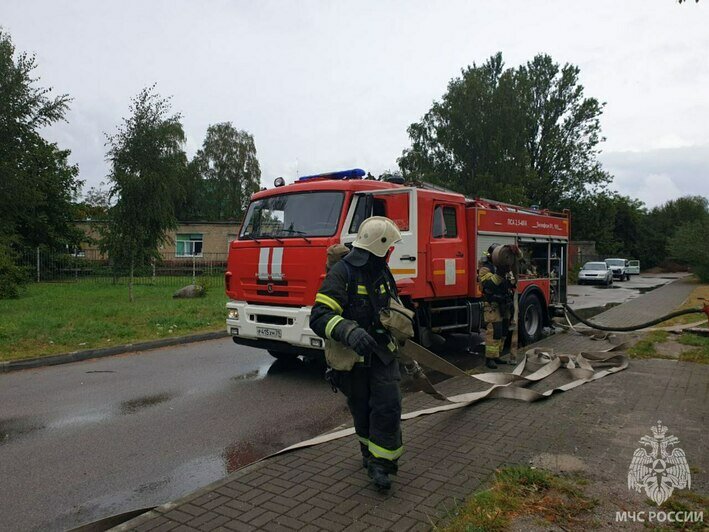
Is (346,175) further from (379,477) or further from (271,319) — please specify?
(379,477)

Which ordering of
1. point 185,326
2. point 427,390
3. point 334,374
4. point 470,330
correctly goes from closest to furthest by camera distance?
point 334,374, point 427,390, point 470,330, point 185,326

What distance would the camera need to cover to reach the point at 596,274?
32.7 metres

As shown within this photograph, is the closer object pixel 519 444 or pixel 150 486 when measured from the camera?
pixel 150 486

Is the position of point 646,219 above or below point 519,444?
above

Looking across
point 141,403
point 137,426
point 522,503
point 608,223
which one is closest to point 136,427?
point 137,426

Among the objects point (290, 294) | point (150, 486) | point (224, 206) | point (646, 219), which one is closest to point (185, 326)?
point (290, 294)

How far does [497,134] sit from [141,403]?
35162 millimetres

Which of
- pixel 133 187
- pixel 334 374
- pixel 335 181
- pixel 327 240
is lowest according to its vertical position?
pixel 334 374

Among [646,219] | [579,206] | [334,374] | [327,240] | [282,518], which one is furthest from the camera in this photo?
[646,219]

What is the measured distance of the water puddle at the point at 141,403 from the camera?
5.87m

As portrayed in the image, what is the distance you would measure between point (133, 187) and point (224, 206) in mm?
35669

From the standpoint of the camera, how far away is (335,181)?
7.14m

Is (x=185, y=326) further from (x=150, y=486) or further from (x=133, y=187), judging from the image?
(x=150, y=486)

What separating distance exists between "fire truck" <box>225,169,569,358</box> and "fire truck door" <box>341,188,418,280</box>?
0.01 meters
